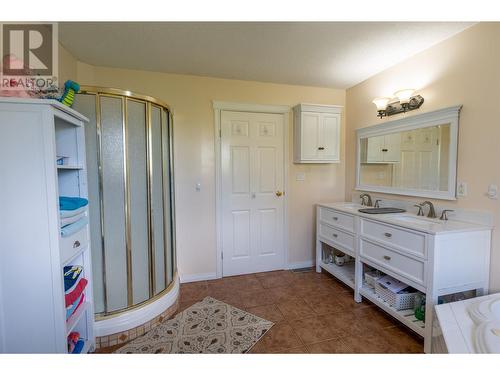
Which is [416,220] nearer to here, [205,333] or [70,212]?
[205,333]

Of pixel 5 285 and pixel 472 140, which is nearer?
pixel 5 285

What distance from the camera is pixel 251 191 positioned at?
2893mm

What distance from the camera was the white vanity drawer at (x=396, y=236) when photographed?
1644mm

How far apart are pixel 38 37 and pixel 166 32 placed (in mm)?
946

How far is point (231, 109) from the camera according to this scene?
275 centimetres

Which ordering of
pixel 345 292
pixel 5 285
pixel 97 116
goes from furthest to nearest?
pixel 345 292
pixel 97 116
pixel 5 285

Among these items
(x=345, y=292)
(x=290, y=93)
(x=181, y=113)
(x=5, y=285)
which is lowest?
(x=345, y=292)

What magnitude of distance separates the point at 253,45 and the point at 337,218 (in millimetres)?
1890

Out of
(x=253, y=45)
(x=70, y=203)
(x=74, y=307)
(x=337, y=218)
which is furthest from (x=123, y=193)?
(x=337, y=218)

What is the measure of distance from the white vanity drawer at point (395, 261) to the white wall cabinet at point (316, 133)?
1174mm

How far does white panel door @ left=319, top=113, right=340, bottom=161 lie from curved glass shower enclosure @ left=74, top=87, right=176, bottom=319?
187 cm

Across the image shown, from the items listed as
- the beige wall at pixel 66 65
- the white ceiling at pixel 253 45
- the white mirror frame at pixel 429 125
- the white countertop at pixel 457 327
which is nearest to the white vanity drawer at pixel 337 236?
the white mirror frame at pixel 429 125
